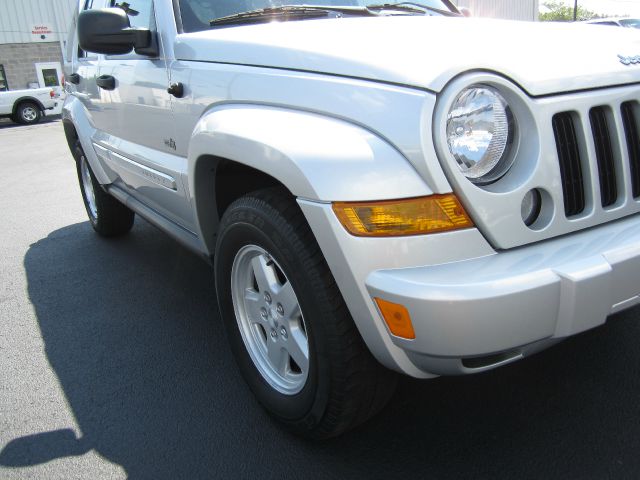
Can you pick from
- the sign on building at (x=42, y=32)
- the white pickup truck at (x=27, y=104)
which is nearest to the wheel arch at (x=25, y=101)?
the white pickup truck at (x=27, y=104)

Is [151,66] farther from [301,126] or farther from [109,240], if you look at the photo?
[109,240]

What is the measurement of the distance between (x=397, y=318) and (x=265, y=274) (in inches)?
28.1

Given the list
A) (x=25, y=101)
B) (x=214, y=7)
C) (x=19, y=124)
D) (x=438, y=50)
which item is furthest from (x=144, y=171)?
(x=19, y=124)

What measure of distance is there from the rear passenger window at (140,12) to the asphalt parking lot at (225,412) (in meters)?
1.59

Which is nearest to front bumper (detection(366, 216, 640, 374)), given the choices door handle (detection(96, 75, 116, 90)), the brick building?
door handle (detection(96, 75, 116, 90))

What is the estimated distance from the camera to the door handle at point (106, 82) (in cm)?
322

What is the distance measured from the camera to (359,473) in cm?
198

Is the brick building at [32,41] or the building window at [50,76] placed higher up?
the brick building at [32,41]

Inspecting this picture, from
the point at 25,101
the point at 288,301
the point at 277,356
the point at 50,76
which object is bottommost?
the point at 25,101

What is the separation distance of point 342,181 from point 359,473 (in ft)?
3.42

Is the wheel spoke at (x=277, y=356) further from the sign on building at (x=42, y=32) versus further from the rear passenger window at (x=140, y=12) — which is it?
the sign on building at (x=42, y=32)

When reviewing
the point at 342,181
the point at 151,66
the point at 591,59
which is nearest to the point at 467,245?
the point at 342,181

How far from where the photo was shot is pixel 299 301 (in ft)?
5.99

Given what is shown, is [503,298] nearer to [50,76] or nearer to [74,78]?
[74,78]
